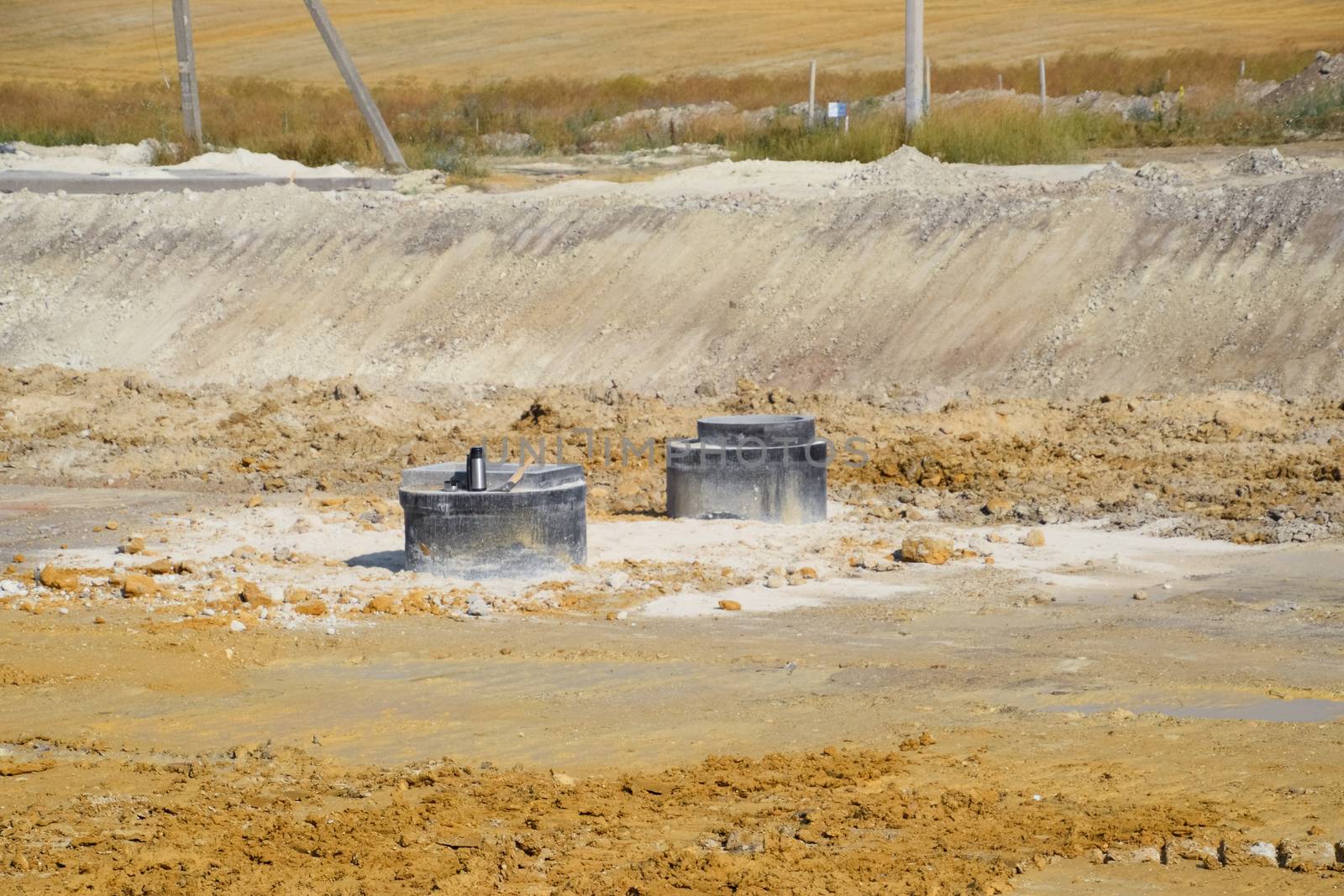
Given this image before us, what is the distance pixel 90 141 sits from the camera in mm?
35938

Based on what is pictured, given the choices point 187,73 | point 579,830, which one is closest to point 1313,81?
point 187,73

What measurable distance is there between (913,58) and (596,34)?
50814 millimetres

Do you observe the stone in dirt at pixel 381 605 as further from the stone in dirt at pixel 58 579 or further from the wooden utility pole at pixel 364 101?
the wooden utility pole at pixel 364 101

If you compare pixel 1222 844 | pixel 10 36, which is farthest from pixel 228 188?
pixel 10 36

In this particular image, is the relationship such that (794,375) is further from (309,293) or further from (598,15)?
(598,15)

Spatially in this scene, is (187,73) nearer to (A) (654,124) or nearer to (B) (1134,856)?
(A) (654,124)

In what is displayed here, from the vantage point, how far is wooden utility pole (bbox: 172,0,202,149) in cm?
2902

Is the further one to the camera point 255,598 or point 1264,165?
point 1264,165

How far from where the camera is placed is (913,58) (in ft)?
75.5

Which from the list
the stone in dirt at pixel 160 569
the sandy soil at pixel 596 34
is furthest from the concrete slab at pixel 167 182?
the sandy soil at pixel 596 34

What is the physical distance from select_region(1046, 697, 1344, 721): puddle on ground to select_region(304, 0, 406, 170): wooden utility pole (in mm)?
20321

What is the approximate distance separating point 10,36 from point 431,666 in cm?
7684

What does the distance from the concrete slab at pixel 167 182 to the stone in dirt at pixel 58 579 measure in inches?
581

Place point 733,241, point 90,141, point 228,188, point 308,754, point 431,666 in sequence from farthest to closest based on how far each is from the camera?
1. point 90,141
2. point 228,188
3. point 733,241
4. point 431,666
5. point 308,754
